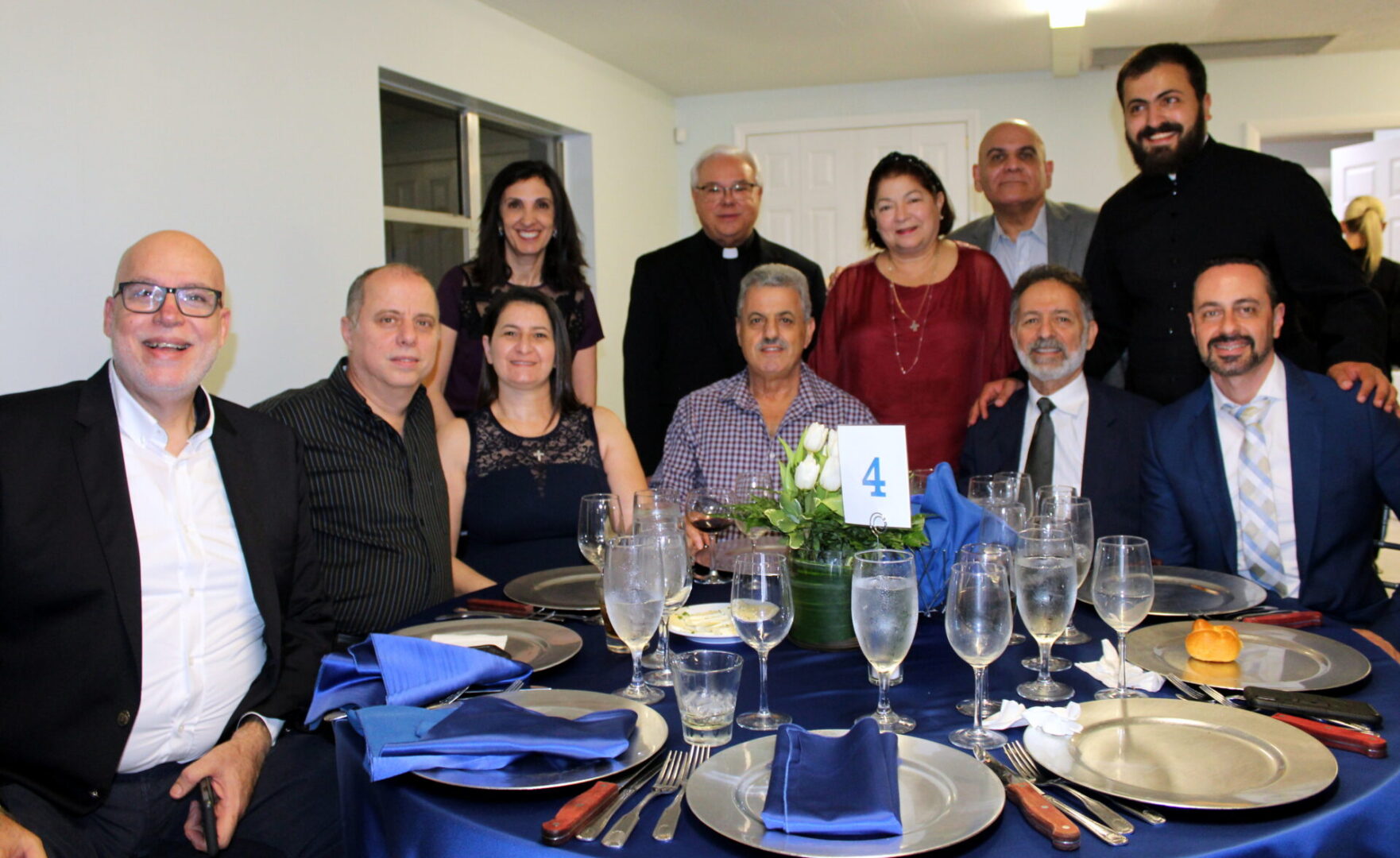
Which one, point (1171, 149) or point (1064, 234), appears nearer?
point (1171, 149)

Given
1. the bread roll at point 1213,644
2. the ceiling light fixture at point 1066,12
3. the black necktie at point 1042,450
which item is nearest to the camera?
the bread roll at point 1213,644

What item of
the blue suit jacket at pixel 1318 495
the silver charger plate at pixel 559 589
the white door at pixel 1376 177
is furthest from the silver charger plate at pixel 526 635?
the white door at pixel 1376 177

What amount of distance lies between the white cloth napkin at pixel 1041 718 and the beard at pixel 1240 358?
4.84 feet

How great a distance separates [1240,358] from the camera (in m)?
2.51

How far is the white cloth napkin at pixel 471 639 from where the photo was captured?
5.51 feet

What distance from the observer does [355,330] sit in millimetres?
2572

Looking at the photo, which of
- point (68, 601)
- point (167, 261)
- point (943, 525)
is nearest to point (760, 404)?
point (943, 525)

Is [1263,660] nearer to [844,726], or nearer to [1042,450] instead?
[844,726]

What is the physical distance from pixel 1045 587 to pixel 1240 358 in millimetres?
1453

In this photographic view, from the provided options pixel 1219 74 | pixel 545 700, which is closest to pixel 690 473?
pixel 545 700

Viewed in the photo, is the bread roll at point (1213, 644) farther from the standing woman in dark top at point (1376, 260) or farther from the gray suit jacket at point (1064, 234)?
the standing woman in dark top at point (1376, 260)

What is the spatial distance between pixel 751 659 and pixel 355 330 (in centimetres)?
145

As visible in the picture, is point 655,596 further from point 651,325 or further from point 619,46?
Result: point 619,46

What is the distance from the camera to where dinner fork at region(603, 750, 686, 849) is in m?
1.04
